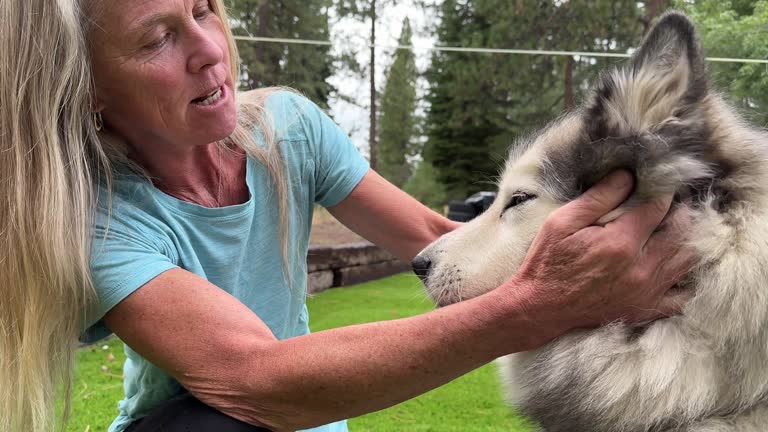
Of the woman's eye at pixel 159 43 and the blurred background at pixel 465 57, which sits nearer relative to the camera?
the woman's eye at pixel 159 43

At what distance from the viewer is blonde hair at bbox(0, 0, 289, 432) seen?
136 centimetres

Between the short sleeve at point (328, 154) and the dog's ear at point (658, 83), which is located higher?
the dog's ear at point (658, 83)

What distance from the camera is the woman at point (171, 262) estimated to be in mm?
1254

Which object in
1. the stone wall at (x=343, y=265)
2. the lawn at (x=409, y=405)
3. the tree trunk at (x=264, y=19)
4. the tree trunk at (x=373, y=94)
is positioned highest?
the tree trunk at (x=264, y=19)

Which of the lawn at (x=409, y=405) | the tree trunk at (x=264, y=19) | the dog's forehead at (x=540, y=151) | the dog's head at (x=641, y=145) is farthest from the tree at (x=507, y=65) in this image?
the dog's head at (x=641, y=145)

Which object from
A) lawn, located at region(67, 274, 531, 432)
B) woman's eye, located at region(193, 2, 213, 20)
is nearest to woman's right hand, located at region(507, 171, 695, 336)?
woman's eye, located at region(193, 2, 213, 20)

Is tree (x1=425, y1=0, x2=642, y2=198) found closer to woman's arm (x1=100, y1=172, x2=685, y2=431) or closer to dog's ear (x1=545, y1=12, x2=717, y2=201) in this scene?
dog's ear (x1=545, y1=12, x2=717, y2=201)

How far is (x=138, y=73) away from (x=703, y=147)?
→ 1.30 meters

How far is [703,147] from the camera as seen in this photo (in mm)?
1337

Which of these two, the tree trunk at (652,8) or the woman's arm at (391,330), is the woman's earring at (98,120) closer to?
the woman's arm at (391,330)

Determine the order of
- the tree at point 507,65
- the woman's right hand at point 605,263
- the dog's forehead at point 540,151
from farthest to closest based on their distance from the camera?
the tree at point 507,65, the dog's forehead at point 540,151, the woman's right hand at point 605,263

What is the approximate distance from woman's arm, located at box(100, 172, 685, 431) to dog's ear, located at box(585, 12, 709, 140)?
0.52ft

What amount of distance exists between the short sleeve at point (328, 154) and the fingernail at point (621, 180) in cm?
88

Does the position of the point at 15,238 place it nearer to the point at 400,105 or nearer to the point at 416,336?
the point at 416,336
